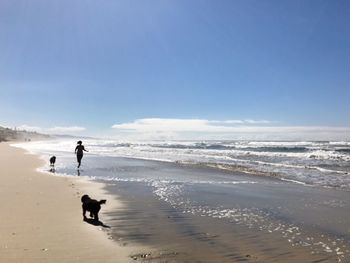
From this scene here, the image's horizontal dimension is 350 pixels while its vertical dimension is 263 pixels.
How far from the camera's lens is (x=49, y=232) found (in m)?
7.63

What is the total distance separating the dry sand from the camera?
6.25 m

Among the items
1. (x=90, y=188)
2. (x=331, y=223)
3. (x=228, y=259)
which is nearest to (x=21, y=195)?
(x=90, y=188)

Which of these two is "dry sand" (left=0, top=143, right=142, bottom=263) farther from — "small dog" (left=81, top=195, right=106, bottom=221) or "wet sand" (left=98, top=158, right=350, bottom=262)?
"wet sand" (left=98, top=158, right=350, bottom=262)

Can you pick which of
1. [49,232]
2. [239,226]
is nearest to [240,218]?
[239,226]

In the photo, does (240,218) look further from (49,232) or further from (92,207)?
(49,232)

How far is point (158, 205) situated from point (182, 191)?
2888 mm

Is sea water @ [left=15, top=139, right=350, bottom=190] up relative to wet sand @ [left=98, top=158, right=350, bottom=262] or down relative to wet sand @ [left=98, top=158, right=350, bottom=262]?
up

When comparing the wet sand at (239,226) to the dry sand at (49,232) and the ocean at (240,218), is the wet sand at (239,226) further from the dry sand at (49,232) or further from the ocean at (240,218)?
the dry sand at (49,232)

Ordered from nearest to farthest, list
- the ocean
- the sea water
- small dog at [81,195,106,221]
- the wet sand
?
the wet sand
the ocean
small dog at [81,195,106,221]
the sea water

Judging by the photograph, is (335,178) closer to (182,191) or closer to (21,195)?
(182,191)

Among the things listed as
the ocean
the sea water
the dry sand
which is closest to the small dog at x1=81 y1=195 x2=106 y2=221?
the dry sand

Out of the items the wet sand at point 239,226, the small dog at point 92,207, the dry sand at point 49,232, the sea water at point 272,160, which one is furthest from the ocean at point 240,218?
the sea water at point 272,160

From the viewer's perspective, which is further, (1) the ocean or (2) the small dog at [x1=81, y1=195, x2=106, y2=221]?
(2) the small dog at [x1=81, y1=195, x2=106, y2=221]

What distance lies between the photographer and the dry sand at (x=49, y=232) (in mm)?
6254
